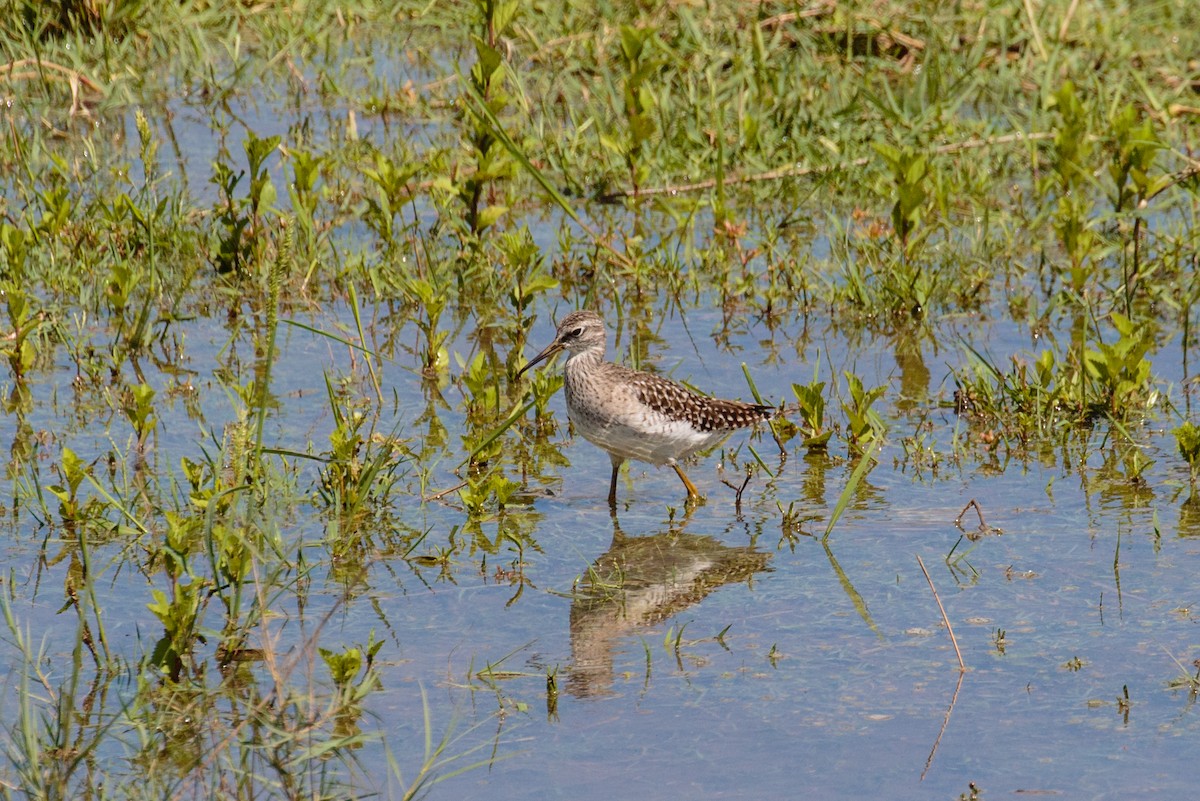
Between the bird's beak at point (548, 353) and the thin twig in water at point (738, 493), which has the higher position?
the bird's beak at point (548, 353)

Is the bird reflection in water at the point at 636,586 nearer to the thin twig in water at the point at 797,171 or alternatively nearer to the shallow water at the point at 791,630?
the shallow water at the point at 791,630

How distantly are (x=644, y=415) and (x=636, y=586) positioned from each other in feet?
3.45

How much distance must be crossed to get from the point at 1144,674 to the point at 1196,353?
12.8 feet

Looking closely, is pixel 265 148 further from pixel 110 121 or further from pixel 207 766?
pixel 207 766

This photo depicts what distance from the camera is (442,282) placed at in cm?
939

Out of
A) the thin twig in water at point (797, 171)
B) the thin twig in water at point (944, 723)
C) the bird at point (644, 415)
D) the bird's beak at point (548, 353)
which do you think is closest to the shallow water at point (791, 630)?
the thin twig in water at point (944, 723)

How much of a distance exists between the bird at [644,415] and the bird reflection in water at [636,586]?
0.41 meters

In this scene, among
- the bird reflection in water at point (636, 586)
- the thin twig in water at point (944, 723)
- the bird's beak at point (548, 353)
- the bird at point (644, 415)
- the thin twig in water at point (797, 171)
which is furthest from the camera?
the thin twig in water at point (797, 171)

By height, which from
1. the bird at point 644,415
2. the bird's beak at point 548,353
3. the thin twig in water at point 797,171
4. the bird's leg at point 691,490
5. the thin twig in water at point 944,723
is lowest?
the thin twig in water at point 944,723

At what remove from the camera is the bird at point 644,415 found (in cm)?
749

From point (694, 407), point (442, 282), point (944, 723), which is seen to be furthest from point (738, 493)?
point (442, 282)

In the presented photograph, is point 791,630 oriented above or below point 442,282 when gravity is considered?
below

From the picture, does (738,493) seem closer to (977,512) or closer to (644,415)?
(644,415)

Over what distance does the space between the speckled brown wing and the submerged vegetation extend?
10.4 inches
